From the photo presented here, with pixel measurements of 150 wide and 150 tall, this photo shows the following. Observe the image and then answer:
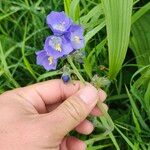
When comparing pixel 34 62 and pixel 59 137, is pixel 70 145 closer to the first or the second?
pixel 59 137

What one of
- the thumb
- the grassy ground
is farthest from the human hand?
the grassy ground

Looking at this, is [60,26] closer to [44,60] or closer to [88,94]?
[44,60]

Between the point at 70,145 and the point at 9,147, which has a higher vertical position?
the point at 9,147

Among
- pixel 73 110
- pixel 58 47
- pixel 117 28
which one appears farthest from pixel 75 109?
pixel 117 28

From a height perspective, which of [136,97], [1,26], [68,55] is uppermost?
[68,55]

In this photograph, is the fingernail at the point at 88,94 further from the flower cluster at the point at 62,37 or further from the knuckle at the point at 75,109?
the flower cluster at the point at 62,37

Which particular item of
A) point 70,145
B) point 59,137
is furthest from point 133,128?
point 59,137

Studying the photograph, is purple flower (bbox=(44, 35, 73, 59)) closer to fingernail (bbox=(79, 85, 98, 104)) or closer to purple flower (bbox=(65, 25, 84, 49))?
purple flower (bbox=(65, 25, 84, 49))

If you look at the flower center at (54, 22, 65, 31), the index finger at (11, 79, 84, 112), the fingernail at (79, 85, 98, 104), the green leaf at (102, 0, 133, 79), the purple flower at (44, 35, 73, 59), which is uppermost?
the flower center at (54, 22, 65, 31)
